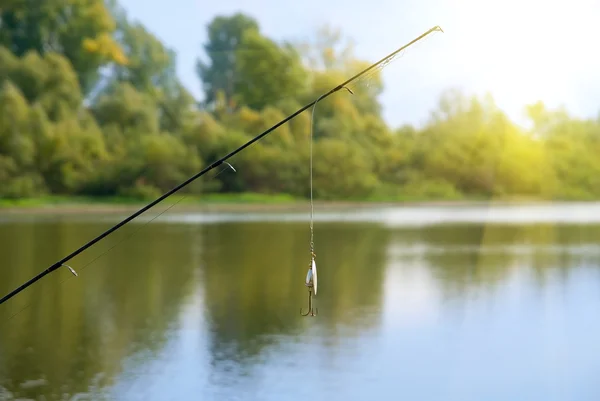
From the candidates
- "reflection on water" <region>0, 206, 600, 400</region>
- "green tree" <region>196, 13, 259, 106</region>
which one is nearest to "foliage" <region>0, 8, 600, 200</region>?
"green tree" <region>196, 13, 259, 106</region>

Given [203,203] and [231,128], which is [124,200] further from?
[231,128]

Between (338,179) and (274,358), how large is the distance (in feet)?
121

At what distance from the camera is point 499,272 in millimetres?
18859

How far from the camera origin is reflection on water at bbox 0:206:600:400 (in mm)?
9461

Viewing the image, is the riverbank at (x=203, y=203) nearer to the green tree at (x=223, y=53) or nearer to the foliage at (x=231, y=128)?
the foliage at (x=231, y=128)

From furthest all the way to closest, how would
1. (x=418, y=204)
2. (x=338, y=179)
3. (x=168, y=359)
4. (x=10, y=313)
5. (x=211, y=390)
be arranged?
(x=418, y=204), (x=338, y=179), (x=10, y=313), (x=168, y=359), (x=211, y=390)

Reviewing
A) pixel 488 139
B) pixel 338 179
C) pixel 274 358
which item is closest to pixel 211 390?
pixel 274 358

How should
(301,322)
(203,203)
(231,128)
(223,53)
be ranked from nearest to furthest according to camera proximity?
1. (301,322)
2. (203,203)
3. (231,128)
4. (223,53)

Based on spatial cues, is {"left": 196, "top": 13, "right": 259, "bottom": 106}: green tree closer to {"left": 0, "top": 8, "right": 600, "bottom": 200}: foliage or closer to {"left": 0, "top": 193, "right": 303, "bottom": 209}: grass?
{"left": 0, "top": 8, "right": 600, "bottom": 200}: foliage

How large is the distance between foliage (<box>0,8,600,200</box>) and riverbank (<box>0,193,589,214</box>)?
14.7 inches

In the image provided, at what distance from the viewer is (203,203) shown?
45.8 metres

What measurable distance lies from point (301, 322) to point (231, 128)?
125 ft

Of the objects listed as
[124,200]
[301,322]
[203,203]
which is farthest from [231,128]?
[301,322]

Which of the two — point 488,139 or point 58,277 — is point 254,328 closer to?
point 58,277
